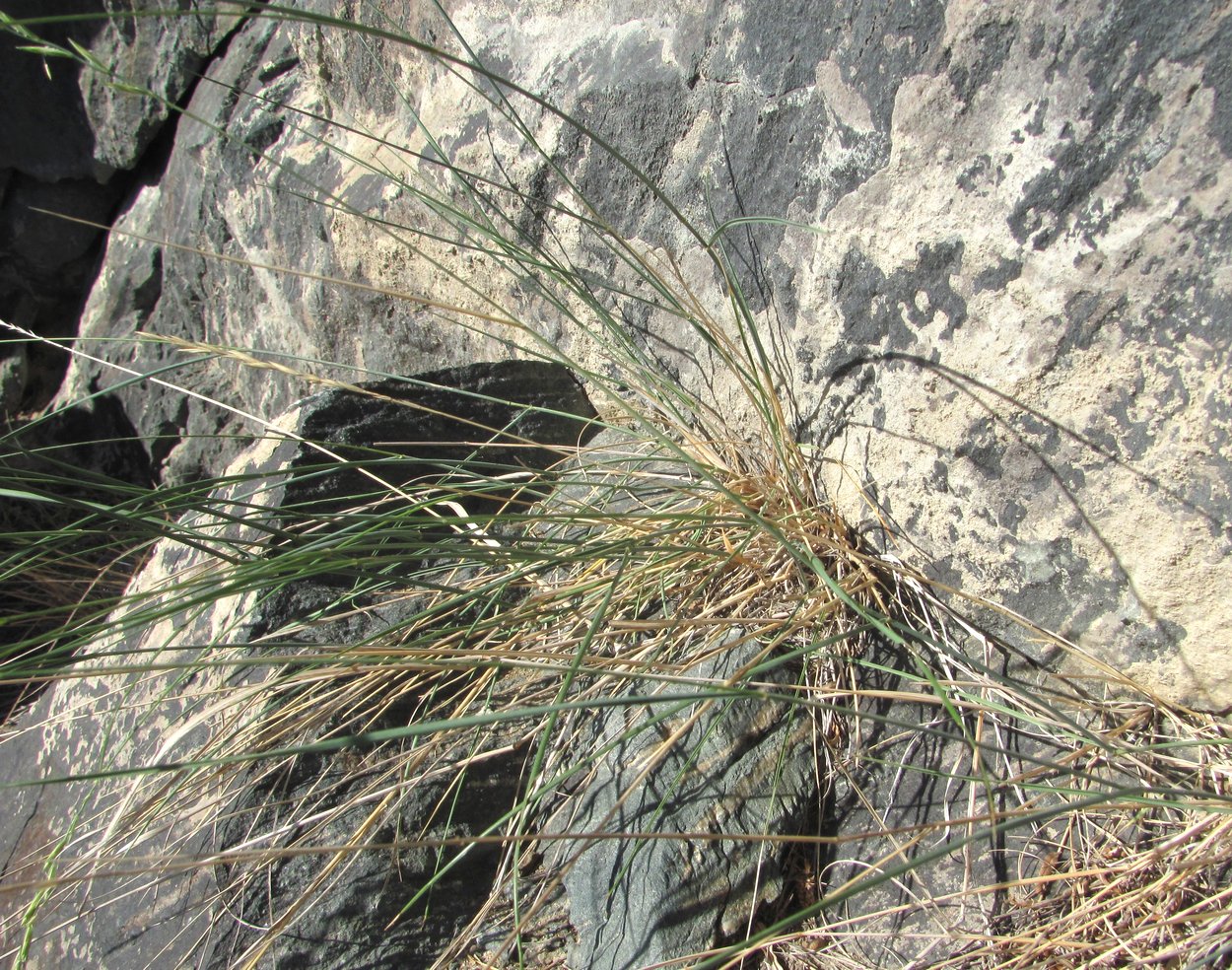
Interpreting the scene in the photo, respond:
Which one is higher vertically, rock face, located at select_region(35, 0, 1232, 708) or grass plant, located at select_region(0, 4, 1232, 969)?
rock face, located at select_region(35, 0, 1232, 708)

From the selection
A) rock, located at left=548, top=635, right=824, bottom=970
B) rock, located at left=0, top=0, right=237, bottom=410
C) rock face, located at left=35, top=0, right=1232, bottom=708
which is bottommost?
rock, located at left=548, top=635, right=824, bottom=970

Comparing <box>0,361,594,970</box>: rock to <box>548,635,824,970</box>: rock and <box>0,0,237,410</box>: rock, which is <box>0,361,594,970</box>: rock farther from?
<box>0,0,237,410</box>: rock

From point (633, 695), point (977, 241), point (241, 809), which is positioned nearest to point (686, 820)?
point (633, 695)

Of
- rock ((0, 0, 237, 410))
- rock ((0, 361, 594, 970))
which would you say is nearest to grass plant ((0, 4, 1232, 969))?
rock ((0, 361, 594, 970))

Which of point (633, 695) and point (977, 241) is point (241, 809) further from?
point (977, 241)

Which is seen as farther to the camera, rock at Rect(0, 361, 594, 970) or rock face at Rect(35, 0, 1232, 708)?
rock at Rect(0, 361, 594, 970)

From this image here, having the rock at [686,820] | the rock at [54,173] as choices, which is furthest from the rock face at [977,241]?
the rock at [54,173]

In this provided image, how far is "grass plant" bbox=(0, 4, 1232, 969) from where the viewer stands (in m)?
0.93

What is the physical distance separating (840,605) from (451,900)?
0.63m

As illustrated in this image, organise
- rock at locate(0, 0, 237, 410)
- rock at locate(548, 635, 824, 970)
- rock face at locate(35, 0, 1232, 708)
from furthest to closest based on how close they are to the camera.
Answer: rock at locate(0, 0, 237, 410)
rock at locate(548, 635, 824, 970)
rock face at locate(35, 0, 1232, 708)

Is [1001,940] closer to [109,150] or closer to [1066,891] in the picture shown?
[1066,891]

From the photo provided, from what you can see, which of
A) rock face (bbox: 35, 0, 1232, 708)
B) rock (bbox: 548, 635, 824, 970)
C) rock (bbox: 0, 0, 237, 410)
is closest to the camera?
rock face (bbox: 35, 0, 1232, 708)

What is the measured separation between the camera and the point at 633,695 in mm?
1164

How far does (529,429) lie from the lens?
5.32 feet
